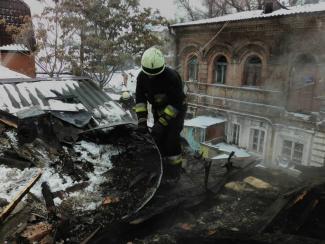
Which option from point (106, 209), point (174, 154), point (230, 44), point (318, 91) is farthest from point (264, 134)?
point (106, 209)

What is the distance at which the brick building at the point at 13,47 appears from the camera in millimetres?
Result: 15087

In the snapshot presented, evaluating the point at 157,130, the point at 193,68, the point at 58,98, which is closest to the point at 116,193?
the point at 157,130

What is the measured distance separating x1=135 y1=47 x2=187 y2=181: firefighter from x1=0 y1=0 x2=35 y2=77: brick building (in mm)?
12583

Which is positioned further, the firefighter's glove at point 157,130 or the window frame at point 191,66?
the window frame at point 191,66

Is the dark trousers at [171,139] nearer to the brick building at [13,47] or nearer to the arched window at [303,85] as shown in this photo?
the arched window at [303,85]

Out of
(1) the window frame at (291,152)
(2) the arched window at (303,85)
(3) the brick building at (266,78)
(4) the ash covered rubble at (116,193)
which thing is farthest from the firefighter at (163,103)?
(1) the window frame at (291,152)

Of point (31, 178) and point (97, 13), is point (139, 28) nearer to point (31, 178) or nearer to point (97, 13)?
point (97, 13)

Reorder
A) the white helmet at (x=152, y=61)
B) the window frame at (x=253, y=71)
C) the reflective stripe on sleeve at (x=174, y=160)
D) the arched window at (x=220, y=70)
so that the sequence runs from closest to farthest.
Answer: the white helmet at (x=152, y=61) → the reflective stripe on sleeve at (x=174, y=160) → the window frame at (x=253, y=71) → the arched window at (x=220, y=70)

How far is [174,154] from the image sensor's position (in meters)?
4.48

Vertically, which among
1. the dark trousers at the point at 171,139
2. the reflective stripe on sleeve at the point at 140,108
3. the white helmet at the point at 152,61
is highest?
the white helmet at the point at 152,61

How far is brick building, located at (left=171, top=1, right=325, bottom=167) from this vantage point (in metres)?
11.4

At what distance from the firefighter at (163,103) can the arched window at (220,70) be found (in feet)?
35.3

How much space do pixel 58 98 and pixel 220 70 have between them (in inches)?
417

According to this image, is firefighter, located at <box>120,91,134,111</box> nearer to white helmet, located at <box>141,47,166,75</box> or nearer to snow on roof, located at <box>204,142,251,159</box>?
snow on roof, located at <box>204,142,251,159</box>
